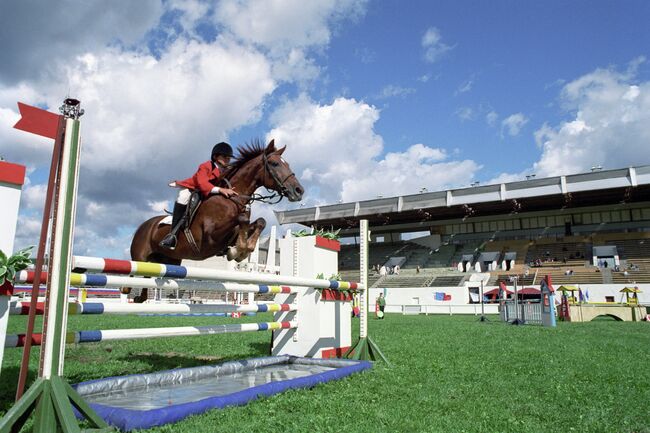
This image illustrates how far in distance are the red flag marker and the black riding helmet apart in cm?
277

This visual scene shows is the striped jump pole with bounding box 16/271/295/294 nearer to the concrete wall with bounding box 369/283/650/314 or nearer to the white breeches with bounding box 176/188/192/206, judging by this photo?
the white breeches with bounding box 176/188/192/206

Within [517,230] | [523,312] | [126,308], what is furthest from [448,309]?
[126,308]

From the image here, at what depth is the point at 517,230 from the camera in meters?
38.4

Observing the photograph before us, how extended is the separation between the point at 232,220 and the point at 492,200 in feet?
109

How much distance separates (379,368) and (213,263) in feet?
99.6

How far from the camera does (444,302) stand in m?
31.5

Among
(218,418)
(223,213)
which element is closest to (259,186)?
(223,213)

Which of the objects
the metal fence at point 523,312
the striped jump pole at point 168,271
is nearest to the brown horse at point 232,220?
the striped jump pole at point 168,271

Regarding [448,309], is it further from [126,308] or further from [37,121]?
[37,121]

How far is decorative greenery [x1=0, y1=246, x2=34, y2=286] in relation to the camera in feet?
7.64

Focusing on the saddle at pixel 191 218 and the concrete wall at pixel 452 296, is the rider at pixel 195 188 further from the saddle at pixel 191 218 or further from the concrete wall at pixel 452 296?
the concrete wall at pixel 452 296

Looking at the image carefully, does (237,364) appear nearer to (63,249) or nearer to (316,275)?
(316,275)

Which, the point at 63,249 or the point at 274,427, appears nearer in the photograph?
the point at 63,249

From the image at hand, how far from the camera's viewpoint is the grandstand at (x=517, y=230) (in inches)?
1235
